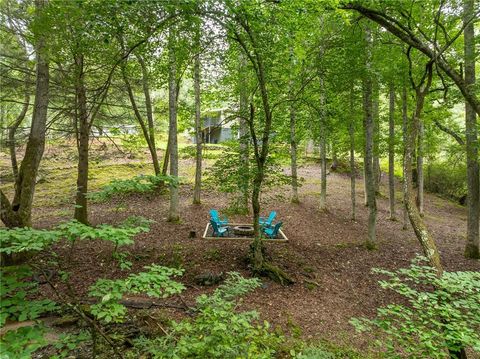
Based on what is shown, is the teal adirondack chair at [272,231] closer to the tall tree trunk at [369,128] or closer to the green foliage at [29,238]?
the tall tree trunk at [369,128]

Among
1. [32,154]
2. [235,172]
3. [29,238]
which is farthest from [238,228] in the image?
[29,238]

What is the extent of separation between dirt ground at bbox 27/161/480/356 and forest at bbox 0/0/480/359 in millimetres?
48

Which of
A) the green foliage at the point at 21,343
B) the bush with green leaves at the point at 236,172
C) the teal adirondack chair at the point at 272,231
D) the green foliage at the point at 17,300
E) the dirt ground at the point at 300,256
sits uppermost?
the bush with green leaves at the point at 236,172

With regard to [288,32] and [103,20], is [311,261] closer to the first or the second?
[288,32]

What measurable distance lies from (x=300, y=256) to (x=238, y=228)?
6.54ft

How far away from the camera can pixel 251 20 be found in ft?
14.1

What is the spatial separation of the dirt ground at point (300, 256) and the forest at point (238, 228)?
0.16 feet

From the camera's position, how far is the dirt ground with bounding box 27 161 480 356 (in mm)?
5078

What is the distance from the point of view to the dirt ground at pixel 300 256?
5.08 meters

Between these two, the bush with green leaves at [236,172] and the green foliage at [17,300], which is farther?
the bush with green leaves at [236,172]

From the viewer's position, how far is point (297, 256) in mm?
7246

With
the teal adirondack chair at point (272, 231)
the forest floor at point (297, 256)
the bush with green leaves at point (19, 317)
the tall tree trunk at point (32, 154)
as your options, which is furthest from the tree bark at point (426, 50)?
the bush with green leaves at point (19, 317)

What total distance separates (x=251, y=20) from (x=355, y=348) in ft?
17.0

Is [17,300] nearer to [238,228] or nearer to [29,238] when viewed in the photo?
[29,238]
